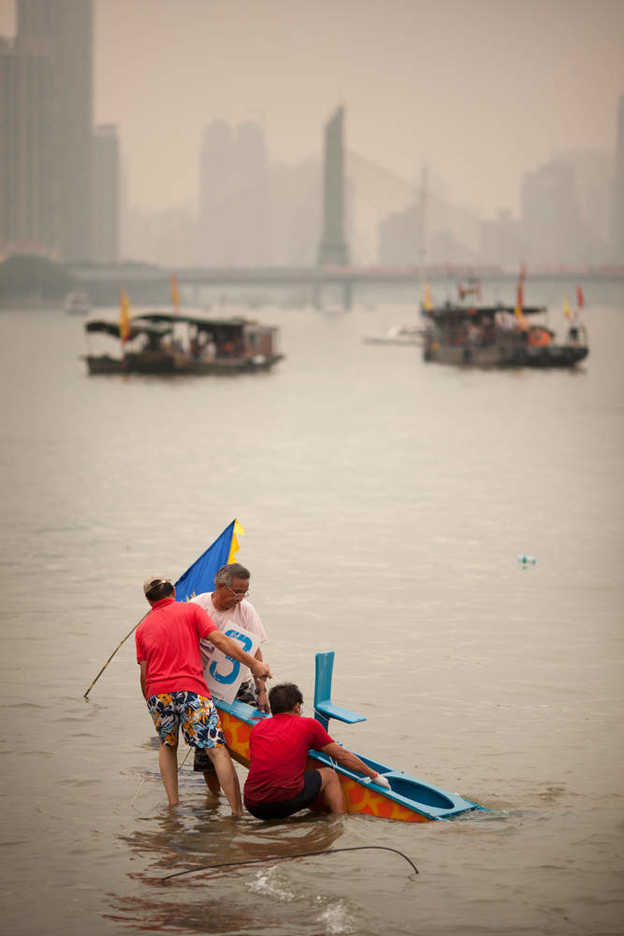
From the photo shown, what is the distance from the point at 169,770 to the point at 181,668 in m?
0.86

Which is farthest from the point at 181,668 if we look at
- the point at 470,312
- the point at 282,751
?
the point at 470,312

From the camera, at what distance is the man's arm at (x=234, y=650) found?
375 inches

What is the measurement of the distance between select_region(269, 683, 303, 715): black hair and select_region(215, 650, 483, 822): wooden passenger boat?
42 centimetres

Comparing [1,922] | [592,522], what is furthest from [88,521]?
[1,922]

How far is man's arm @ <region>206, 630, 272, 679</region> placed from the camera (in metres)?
9.52

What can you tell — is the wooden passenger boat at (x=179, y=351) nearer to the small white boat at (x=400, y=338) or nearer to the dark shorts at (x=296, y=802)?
the small white boat at (x=400, y=338)

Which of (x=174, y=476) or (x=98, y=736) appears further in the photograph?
(x=174, y=476)

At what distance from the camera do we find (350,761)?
374 inches

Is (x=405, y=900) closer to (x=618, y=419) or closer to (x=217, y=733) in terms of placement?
(x=217, y=733)

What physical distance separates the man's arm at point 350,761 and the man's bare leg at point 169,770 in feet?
3.58

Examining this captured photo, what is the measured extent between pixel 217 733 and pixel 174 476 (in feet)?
75.0

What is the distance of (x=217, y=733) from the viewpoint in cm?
973

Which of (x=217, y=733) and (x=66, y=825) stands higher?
(x=217, y=733)

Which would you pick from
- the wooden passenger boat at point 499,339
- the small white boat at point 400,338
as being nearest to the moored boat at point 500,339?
the wooden passenger boat at point 499,339
